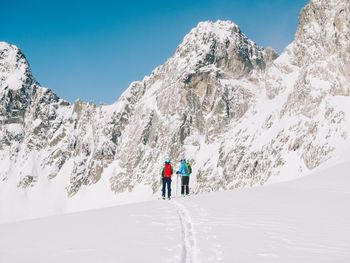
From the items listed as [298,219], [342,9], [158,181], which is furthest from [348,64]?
[298,219]

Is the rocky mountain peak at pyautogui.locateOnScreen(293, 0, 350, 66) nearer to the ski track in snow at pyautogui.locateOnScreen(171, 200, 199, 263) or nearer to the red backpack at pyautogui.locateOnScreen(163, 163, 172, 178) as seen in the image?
the red backpack at pyautogui.locateOnScreen(163, 163, 172, 178)

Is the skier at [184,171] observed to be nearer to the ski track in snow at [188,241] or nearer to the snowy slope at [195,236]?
the snowy slope at [195,236]

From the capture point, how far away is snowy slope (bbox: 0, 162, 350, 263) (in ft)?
32.7

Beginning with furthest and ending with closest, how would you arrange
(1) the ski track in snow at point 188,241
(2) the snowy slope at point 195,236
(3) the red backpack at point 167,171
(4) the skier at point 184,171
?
1. (4) the skier at point 184,171
2. (3) the red backpack at point 167,171
3. (2) the snowy slope at point 195,236
4. (1) the ski track in snow at point 188,241

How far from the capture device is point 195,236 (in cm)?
1179

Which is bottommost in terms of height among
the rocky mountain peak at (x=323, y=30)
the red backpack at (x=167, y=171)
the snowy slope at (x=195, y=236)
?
the snowy slope at (x=195, y=236)

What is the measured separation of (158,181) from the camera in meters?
196

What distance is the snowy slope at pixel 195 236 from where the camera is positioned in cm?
996

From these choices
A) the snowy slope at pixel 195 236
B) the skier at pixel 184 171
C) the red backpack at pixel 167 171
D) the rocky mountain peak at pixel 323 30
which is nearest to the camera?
the snowy slope at pixel 195 236

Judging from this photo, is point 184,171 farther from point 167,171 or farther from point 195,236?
point 195,236

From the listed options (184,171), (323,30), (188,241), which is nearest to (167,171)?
(184,171)

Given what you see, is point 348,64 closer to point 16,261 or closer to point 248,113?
point 248,113

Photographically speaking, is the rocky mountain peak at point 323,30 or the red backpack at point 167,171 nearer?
the red backpack at point 167,171

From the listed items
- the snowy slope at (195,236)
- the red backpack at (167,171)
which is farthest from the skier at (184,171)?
the snowy slope at (195,236)
